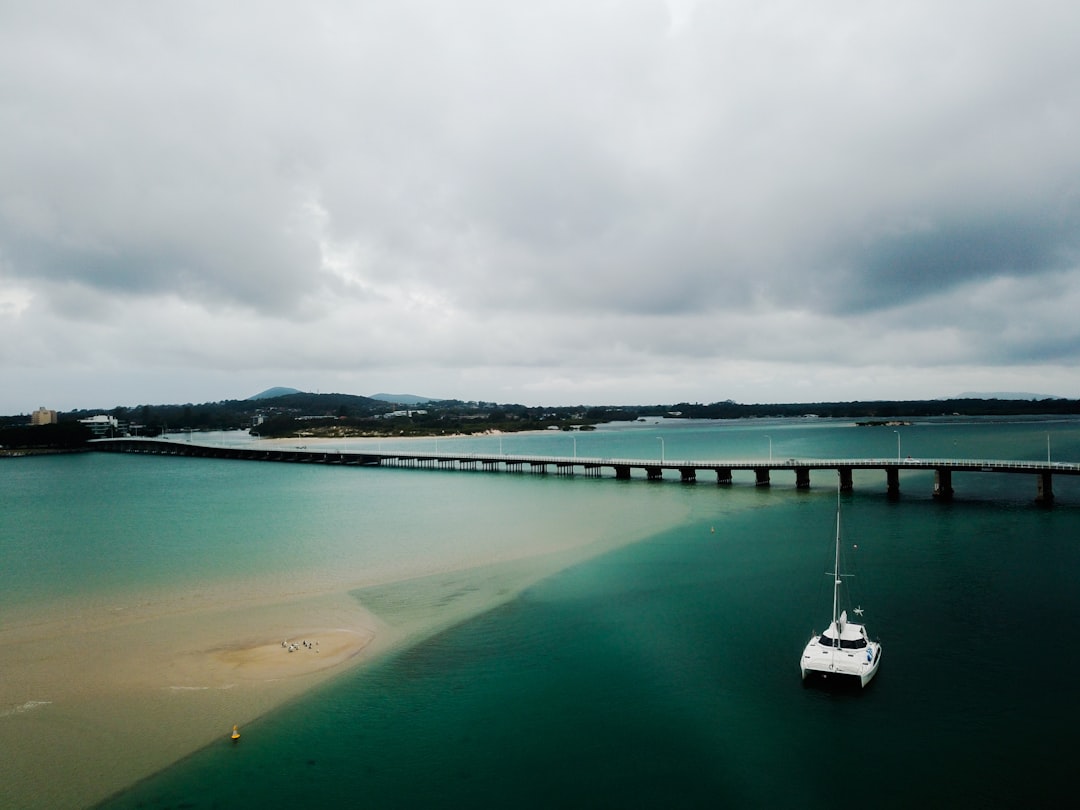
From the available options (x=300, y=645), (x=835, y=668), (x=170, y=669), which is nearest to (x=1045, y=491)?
(x=835, y=668)

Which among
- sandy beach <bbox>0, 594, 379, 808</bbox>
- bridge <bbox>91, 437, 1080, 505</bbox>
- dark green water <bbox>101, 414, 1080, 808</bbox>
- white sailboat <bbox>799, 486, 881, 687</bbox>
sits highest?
bridge <bbox>91, 437, 1080, 505</bbox>

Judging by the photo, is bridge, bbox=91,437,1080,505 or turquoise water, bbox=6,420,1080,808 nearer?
turquoise water, bbox=6,420,1080,808

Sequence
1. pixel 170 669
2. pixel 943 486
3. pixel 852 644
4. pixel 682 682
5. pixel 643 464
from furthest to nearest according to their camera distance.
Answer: pixel 643 464 → pixel 943 486 → pixel 170 669 → pixel 852 644 → pixel 682 682

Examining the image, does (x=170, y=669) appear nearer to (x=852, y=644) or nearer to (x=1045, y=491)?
(x=852, y=644)

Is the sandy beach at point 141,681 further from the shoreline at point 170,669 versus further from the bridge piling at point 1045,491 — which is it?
the bridge piling at point 1045,491

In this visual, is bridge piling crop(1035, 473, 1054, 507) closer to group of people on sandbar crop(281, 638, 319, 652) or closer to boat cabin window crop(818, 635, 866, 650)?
boat cabin window crop(818, 635, 866, 650)

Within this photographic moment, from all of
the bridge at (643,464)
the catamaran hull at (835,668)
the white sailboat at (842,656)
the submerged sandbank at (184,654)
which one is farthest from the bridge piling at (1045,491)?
the catamaran hull at (835,668)

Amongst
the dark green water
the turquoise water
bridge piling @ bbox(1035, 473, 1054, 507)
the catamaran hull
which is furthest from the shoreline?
bridge piling @ bbox(1035, 473, 1054, 507)
